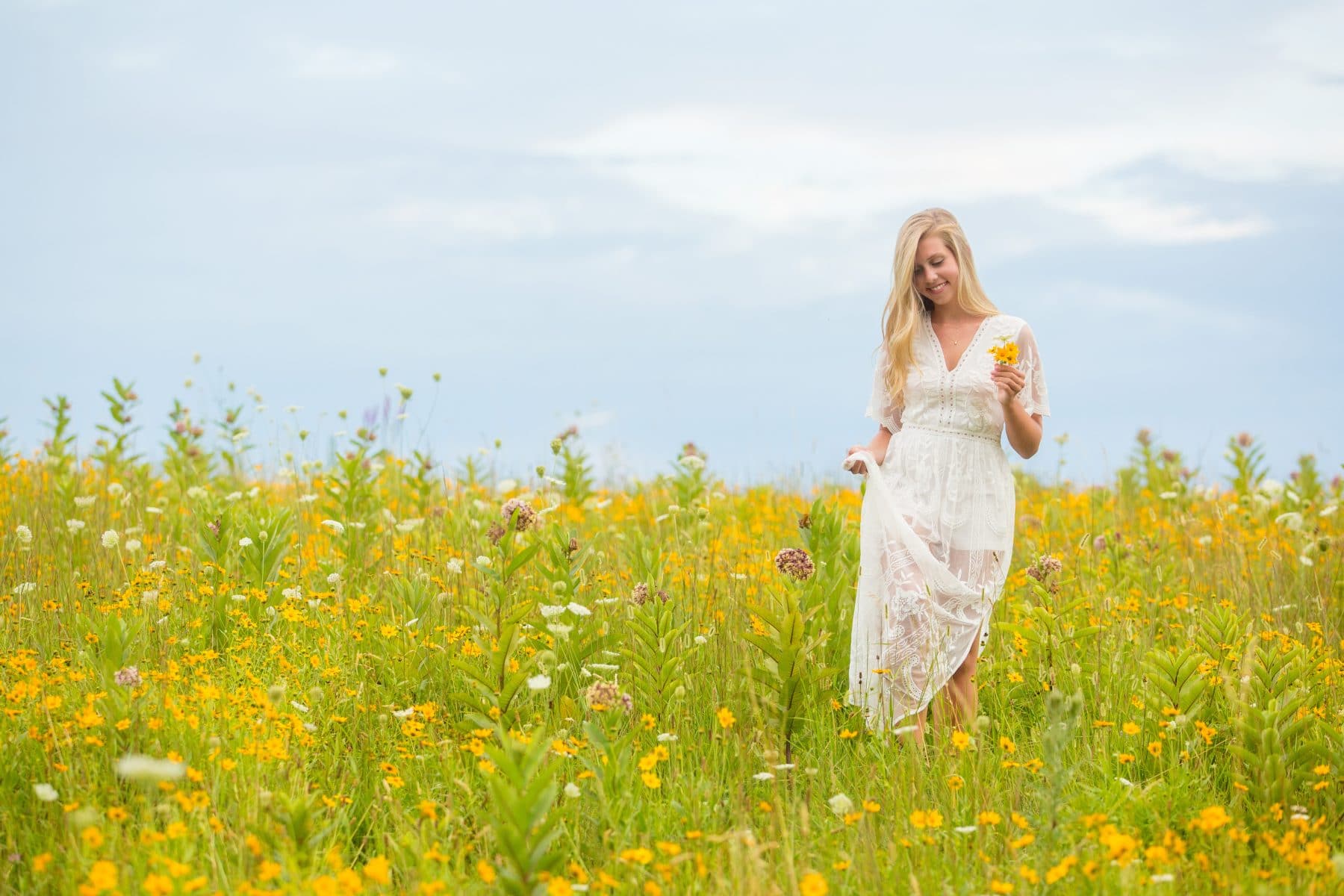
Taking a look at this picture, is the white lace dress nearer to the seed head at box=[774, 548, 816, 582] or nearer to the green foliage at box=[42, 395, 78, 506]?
the seed head at box=[774, 548, 816, 582]

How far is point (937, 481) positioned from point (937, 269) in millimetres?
927

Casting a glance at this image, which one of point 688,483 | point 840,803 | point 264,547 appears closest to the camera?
point 840,803

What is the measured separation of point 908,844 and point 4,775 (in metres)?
3.01

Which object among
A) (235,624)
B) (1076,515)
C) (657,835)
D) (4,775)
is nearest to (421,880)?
(657,835)

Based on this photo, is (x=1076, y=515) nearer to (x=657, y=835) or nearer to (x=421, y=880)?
(x=657, y=835)

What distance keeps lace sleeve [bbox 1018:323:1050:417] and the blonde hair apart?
0.63 ft

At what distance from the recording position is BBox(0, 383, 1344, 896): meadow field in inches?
121

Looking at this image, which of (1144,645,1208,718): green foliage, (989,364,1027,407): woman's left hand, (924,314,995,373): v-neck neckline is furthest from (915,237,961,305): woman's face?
(1144,645,1208,718): green foliage

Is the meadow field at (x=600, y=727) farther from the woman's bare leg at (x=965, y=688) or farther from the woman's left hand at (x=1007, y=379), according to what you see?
the woman's left hand at (x=1007, y=379)

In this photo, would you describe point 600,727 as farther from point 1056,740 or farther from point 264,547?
point 264,547

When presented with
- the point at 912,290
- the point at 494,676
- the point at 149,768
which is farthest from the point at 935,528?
the point at 149,768

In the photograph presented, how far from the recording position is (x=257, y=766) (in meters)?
3.54

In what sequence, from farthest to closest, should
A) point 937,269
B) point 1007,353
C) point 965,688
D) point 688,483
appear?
point 688,483
point 937,269
point 965,688
point 1007,353

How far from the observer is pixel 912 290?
15.3 feet
